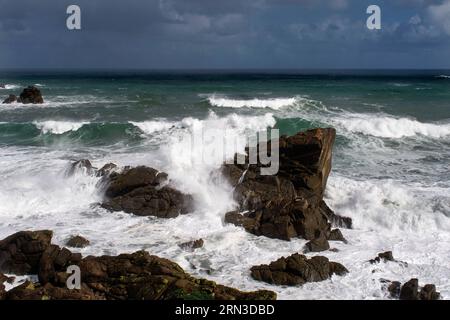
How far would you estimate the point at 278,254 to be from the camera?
11.3 m

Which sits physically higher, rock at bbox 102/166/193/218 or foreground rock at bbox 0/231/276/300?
rock at bbox 102/166/193/218

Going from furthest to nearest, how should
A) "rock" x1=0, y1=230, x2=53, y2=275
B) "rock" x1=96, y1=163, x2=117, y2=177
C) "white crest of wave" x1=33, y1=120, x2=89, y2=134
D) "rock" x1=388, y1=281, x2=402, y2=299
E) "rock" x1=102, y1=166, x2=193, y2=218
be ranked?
"white crest of wave" x1=33, y1=120, x2=89, y2=134
"rock" x1=96, y1=163, x2=117, y2=177
"rock" x1=102, y1=166, x2=193, y2=218
"rock" x1=0, y1=230, x2=53, y2=275
"rock" x1=388, y1=281, x2=402, y2=299

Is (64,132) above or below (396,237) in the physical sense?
above

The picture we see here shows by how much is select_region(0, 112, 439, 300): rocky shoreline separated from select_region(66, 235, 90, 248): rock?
0.03 meters

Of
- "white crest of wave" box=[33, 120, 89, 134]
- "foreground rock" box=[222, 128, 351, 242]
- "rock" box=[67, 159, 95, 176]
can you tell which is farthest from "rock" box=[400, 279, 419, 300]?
"white crest of wave" box=[33, 120, 89, 134]

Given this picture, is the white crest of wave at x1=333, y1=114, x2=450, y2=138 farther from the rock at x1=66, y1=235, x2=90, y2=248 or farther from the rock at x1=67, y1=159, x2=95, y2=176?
the rock at x1=66, y1=235, x2=90, y2=248

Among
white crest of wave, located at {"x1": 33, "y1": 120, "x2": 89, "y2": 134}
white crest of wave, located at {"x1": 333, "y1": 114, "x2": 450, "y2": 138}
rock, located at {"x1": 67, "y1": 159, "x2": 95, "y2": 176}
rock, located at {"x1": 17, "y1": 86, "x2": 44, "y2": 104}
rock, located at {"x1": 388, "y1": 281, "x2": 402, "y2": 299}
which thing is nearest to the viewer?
rock, located at {"x1": 388, "y1": 281, "x2": 402, "y2": 299}

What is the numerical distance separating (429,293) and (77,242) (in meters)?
7.65

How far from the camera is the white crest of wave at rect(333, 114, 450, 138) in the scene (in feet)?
88.0

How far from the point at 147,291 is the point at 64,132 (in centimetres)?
1846
